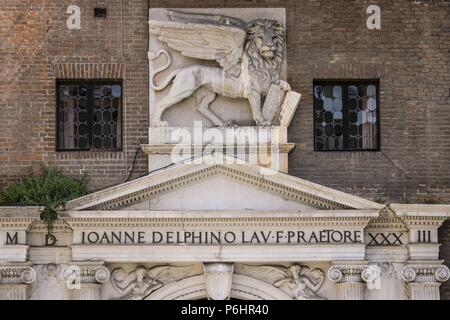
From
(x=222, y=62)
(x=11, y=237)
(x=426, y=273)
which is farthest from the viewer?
(x=222, y=62)

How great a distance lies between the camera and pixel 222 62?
78.7ft

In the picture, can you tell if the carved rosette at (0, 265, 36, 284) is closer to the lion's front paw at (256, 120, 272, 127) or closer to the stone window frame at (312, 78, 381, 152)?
the lion's front paw at (256, 120, 272, 127)

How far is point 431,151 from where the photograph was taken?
24125 millimetres

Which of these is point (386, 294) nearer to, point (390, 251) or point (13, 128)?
point (390, 251)

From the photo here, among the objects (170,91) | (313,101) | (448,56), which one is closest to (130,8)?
(170,91)

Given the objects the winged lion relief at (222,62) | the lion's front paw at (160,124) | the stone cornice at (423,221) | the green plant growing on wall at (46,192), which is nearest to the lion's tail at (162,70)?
the winged lion relief at (222,62)

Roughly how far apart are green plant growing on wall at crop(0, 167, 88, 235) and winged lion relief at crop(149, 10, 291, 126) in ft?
5.80

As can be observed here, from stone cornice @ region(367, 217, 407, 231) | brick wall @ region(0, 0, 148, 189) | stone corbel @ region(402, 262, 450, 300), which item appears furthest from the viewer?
brick wall @ region(0, 0, 148, 189)

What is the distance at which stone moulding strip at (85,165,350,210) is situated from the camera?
23.0m

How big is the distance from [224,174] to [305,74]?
2430 mm

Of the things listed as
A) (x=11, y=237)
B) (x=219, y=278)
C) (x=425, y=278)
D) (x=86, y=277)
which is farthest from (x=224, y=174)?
(x=425, y=278)

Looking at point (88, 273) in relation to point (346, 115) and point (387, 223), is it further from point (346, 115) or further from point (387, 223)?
point (346, 115)

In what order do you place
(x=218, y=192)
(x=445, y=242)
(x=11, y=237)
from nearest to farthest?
(x=11, y=237), (x=218, y=192), (x=445, y=242)

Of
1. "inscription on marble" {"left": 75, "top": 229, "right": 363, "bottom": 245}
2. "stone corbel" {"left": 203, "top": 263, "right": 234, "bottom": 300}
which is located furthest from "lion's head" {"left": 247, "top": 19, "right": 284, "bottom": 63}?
"stone corbel" {"left": 203, "top": 263, "right": 234, "bottom": 300}
